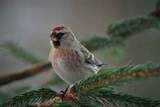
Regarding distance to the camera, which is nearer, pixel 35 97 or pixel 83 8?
pixel 35 97

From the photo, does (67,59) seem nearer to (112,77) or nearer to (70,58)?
(70,58)

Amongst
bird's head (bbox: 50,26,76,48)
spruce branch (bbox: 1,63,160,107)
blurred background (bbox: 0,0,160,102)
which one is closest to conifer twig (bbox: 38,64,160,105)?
spruce branch (bbox: 1,63,160,107)

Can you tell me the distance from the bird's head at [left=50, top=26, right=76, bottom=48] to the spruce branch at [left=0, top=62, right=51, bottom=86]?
0.21 ft

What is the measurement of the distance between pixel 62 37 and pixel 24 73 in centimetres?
14

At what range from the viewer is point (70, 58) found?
1085 mm

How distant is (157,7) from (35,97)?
63 cm

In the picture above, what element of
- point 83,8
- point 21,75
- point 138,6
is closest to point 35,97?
point 21,75

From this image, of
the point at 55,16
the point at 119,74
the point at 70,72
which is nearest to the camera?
the point at 119,74

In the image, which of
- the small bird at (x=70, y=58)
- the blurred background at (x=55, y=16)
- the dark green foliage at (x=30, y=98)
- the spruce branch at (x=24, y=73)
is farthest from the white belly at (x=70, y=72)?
the blurred background at (x=55, y=16)

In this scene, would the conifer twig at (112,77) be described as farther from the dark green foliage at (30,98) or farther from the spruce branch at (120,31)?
the spruce branch at (120,31)

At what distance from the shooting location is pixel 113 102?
0.62 meters

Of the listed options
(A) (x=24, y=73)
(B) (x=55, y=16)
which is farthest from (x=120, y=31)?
(B) (x=55, y=16)

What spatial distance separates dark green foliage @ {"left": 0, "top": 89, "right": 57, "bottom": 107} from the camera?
66cm

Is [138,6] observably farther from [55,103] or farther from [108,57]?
[55,103]
